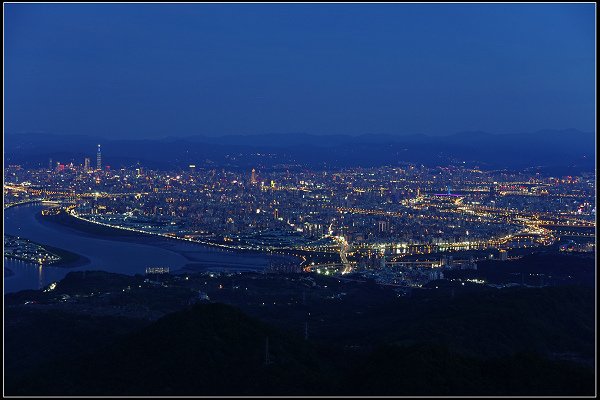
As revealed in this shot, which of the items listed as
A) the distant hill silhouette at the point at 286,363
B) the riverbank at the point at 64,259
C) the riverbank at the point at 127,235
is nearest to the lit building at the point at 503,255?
the riverbank at the point at 127,235

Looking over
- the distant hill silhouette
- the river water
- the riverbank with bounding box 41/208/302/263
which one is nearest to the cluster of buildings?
the riverbank with bounding box 41/208/302/263

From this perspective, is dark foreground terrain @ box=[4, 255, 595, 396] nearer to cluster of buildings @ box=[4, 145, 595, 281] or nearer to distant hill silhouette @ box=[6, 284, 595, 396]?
distant hill silhouette @ box=[6, 284, 595, 396]

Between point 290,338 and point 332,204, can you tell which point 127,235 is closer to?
point 332,204

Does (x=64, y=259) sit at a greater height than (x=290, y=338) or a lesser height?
greater

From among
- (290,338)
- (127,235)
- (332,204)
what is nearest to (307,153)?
(332,204)

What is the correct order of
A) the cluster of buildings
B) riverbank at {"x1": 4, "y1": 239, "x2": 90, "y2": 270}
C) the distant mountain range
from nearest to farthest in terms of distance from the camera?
riverbank at {"x1": 4, "y1": 239, "x2": 90, "y2": 270}
the cluster of buildings
the distant mountain range

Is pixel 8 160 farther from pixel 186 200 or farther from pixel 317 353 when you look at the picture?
pixel 317 353

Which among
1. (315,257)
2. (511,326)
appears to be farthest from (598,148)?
(315,257)
